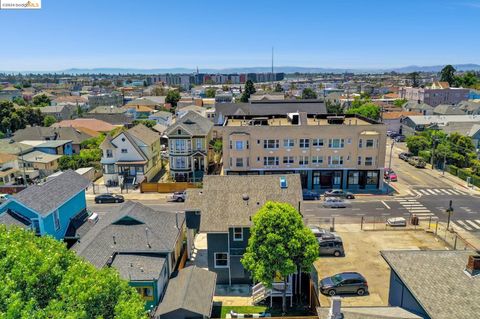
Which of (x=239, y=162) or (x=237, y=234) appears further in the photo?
(x=239, y=162)

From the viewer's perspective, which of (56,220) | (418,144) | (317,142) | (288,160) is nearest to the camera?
(56,220)

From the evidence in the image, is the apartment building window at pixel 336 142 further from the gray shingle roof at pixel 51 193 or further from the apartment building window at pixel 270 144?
the gray shingle roof at pixel 51 193

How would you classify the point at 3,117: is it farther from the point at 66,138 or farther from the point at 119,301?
the point at 119,301

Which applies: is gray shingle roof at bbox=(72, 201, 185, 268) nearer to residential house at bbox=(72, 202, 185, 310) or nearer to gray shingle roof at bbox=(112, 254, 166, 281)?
residential house at bbox=(72, 202, 185, 310)

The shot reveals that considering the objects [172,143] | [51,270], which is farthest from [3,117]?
[51,270]

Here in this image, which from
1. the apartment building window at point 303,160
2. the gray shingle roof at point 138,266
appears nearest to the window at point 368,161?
the apartment building window at point 303,160

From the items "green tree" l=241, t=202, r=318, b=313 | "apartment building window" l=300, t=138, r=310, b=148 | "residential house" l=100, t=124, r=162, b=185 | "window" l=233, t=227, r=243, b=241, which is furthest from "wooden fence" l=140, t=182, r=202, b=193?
"green tree" l=241, t=202, r=318, b=313

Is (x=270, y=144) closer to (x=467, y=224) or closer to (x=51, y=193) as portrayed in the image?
(x=467, y=224)

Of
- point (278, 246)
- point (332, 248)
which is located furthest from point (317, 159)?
point (278, 246)
